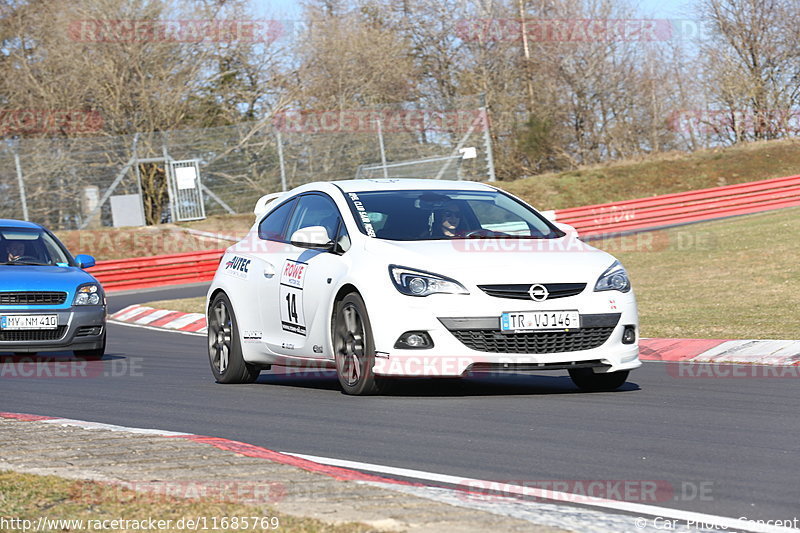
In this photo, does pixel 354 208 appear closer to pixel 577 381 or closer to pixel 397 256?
pixel 397 256

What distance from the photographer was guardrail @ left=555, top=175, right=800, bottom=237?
35.7m

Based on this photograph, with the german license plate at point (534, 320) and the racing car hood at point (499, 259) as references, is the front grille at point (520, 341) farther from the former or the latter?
the racing car hood at point (499, 259)

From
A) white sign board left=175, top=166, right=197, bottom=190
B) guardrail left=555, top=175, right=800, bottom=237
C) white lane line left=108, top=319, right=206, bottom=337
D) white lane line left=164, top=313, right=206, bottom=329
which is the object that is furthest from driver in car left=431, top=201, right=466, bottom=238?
white sign board left=175, top=166, right=197, bottom=190

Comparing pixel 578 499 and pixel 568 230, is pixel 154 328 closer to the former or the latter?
pixel 568 230

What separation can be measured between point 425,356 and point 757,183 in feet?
100

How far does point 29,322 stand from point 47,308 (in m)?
0.26

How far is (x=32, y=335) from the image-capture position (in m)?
13.4

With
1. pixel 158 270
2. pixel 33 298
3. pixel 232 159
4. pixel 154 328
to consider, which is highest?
pixel 232 159

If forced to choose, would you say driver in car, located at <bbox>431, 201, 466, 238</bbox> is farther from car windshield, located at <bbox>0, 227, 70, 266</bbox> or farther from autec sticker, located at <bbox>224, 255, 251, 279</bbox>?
car windshield, located at <bbox>0, 227, 70, 266</bbox>

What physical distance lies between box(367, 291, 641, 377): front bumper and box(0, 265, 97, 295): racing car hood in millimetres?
6249

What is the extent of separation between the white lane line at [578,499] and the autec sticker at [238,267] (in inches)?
169

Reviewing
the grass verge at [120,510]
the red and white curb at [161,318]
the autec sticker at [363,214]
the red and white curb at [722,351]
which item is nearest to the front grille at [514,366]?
the autec sticker at [363,214]

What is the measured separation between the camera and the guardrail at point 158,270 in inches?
1206

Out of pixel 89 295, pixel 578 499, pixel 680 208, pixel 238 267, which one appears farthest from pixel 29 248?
pixel 680 208
